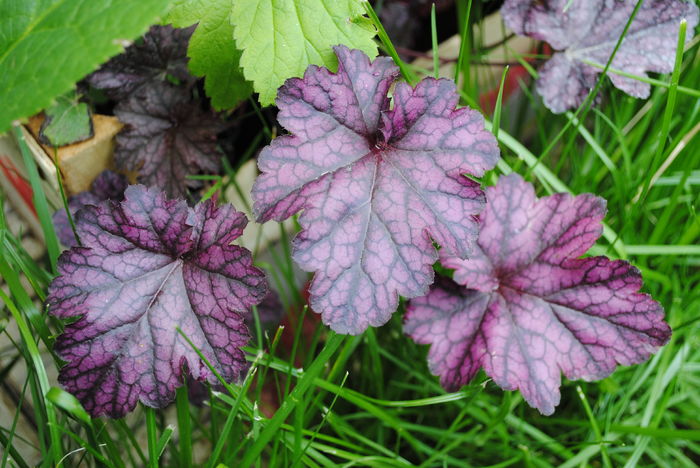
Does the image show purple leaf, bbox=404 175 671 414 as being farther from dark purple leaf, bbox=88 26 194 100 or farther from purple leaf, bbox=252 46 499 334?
dark purple leaf, bbox=88 26 194 100

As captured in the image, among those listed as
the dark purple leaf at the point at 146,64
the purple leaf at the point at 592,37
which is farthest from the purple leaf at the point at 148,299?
the purple leaf at the point at 592,37

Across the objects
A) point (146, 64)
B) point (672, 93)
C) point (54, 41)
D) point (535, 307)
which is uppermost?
point (54, 41)

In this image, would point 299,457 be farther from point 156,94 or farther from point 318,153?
point 156,94

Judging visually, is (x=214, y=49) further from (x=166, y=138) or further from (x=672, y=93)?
(x=672, y=93)

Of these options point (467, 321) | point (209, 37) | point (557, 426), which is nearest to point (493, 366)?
point (467, 321)

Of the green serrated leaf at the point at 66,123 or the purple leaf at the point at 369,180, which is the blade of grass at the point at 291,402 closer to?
the purple leaf at the point at 369,180

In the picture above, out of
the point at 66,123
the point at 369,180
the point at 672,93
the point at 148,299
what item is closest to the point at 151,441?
the point at 148,299

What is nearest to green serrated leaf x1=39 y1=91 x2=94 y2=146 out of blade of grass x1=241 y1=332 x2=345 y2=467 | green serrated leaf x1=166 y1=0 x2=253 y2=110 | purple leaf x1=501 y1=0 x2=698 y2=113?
green serrated leaf x1=166 y1=0 x2=253 y2=110
